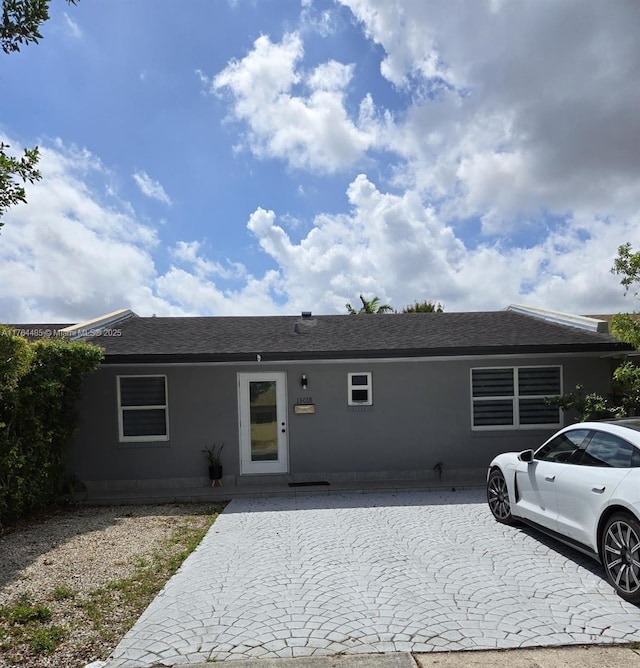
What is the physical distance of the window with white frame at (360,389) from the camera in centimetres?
1048

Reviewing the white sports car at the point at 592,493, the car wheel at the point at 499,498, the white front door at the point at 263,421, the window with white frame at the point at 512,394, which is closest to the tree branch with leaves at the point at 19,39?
the white sports car at the point at 592,493

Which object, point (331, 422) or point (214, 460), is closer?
point (214, 460)

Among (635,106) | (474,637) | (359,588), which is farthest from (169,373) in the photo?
(635,106)

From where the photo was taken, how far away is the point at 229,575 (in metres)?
5.21

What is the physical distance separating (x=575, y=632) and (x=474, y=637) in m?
0.78

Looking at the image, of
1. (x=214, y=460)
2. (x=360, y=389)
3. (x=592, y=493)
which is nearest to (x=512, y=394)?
(x=360, y=389)

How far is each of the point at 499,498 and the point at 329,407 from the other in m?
4.26

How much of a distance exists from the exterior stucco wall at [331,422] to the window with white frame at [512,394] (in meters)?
0.17

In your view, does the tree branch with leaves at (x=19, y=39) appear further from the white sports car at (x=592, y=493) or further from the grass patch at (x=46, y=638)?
the white sports car at (x=592, y=493)

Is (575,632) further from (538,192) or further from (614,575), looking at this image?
(538,192)

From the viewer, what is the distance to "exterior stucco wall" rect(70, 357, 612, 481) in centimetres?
1023

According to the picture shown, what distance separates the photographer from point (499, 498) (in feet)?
22.7

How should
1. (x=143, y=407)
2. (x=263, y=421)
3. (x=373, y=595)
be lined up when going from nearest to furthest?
(x=373, y=595) < (x=143, y=407) < (x=263, y=421)

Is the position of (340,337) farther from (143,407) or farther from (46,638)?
(46,638)
